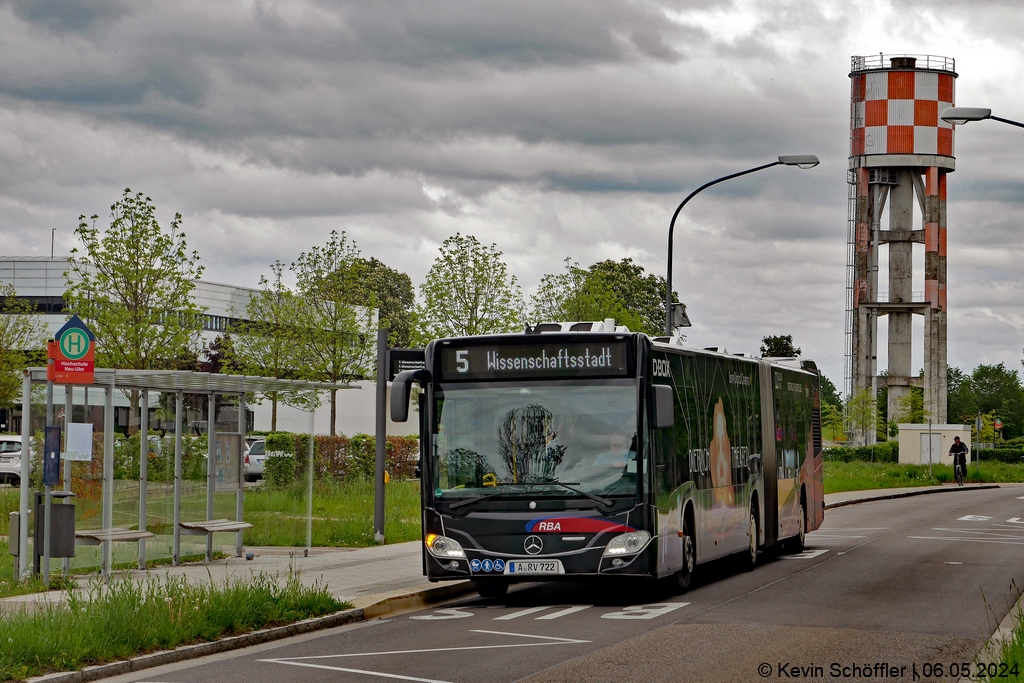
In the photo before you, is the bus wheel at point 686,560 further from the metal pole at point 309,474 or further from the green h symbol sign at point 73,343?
the green h symbol sign at point 73,343

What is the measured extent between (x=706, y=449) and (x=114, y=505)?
736cm

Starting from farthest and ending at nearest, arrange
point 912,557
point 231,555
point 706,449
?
point 912,557 < point 231,555 < point 706,449

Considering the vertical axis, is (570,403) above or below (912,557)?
above

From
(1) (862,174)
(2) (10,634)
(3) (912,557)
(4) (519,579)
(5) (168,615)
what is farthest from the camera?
(1) (862,174)

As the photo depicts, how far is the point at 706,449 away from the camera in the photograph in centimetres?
1675

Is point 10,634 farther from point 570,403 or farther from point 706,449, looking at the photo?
point 706,449

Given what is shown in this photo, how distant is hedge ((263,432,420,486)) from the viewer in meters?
20.5

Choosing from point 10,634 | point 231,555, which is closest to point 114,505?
point 231,555

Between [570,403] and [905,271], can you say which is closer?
[570,403]

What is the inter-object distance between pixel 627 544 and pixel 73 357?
6.15 meters

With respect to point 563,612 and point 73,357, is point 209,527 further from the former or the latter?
point 563,612

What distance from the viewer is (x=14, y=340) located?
57500 mm

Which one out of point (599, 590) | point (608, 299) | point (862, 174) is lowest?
point (599, 590)

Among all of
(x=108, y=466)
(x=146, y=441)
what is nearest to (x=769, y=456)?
(x=146, y=441)
